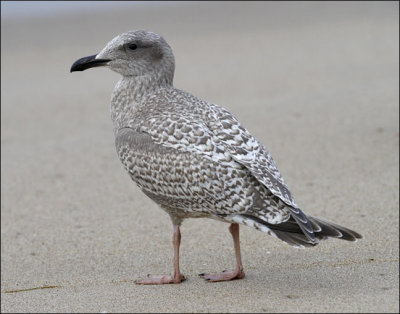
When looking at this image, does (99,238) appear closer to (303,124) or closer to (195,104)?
(195,104)

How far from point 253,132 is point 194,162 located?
4573 millimetres

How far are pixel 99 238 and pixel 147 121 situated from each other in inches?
74.7

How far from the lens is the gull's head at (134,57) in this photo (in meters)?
5.62

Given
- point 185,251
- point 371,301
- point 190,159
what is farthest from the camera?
point 185,251

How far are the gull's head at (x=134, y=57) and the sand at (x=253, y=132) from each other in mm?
1588

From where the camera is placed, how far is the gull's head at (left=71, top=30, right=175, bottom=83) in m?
5.62

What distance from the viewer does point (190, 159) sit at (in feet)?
16.1

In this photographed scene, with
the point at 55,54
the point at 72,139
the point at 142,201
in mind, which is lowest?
the point at 142,201

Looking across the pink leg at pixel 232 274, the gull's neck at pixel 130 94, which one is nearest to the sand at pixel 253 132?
the pink leg at pixel 232 274

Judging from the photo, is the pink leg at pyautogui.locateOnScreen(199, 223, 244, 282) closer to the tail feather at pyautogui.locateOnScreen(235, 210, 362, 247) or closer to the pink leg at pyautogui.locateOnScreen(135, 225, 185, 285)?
the pink leg at pyautogui.locateOnScreen(135, 225, 185, 285)

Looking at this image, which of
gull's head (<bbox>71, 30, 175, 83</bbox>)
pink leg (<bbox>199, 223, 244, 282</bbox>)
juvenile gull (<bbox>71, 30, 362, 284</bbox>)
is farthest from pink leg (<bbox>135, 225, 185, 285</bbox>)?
gull's head (<bbox>71, 30, 175, 83</bbox>)

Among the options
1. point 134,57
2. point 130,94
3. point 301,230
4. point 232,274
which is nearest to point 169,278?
point 232,274

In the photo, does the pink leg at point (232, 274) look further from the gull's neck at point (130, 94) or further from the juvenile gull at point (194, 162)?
the gull's neck at point (130, 94)

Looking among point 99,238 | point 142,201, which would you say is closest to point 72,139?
point 142,201
